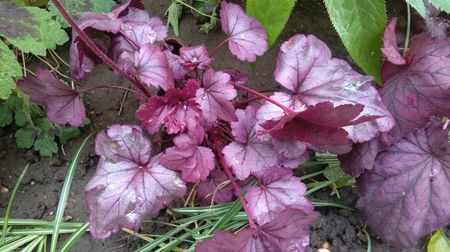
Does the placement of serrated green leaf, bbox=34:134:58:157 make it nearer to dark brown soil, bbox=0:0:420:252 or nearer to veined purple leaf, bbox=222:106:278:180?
dark brown soil, bbox=0:0:420:252

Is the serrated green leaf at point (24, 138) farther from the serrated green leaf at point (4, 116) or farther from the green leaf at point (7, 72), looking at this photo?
the green leaf at point (7, 72)

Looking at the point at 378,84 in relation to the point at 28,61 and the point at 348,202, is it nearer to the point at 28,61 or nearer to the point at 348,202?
the point at 348,202

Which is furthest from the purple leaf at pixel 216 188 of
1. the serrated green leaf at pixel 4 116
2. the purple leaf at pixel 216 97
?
the serrated green leaf at pixel 4 116

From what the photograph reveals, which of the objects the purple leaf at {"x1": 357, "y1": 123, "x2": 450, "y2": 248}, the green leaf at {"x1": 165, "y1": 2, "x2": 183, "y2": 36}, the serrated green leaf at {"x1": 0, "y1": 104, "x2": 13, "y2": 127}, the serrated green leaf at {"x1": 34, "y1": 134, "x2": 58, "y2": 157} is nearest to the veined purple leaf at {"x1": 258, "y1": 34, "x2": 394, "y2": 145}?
the purple leaf at {"x1": 357, "y1": 123, "x2": 450, "y2": 248}

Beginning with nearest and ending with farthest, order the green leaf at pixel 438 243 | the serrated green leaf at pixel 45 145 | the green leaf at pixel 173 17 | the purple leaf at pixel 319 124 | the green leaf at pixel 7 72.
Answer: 1. the purple leaf at pixel 319 124
2. the green leaf at pixel 7 72
3. the green leaf at pixel 438 243
4. the serrated green leaf at pixel 45 145
5. the green leaf at pixel 173 17

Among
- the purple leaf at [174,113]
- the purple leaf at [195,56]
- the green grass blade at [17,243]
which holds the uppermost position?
the purple leaf at [195,56]

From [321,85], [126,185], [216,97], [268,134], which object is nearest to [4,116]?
[126,185]

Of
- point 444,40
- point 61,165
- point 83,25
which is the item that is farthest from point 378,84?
point 61,165
